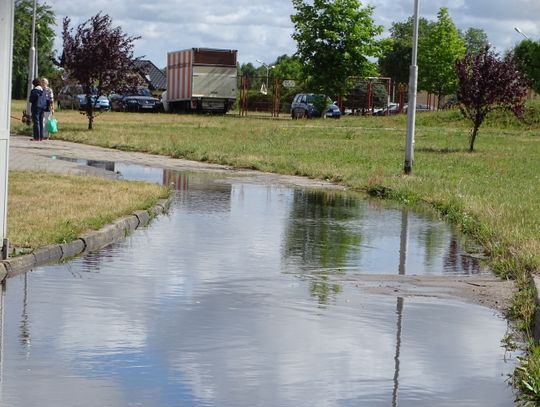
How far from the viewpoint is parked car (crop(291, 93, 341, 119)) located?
6931 centimetres

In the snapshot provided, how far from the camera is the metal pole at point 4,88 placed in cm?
1131

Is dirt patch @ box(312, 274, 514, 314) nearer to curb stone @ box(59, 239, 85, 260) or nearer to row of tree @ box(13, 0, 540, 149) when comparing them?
curb stone @ box(59, 239, 85, 260)

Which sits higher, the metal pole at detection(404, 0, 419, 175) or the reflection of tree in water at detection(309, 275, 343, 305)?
the metal pole at detection(404, 0, 419, 175)

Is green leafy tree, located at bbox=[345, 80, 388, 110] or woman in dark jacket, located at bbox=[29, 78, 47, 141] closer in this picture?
woman in dark jacket, located at bbox=[29, 78, 47, 141]

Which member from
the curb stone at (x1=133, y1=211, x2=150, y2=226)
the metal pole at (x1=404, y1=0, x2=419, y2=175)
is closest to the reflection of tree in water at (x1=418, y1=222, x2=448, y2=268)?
the curb stone at (x1=133, y1=211, x2=150, y2=226)

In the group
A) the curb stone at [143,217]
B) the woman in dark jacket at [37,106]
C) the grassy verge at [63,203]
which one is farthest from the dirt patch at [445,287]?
the woman in dark jacket at [37,106]

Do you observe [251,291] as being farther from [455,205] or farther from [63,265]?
[455,205]

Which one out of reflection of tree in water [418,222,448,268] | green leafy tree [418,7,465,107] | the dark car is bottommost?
reflection of tree in water [418,222,448,268]

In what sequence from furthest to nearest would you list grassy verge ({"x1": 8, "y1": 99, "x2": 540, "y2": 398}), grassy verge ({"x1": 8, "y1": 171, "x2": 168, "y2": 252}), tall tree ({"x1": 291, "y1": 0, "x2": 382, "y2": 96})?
1. tall tree ({"x1": 291, "y1": 0, "x2": 382, "y2": 96})
2. grassy verge ({"x1": 8, "y1": 99, "x2": 540, "y2": 398})
3. grassy verge ({"x1": 8, "y1": 171, "x2": 168, "y2": 252})

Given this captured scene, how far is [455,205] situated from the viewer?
19.9 meters

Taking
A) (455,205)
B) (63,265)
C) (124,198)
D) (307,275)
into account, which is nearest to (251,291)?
(307,275)

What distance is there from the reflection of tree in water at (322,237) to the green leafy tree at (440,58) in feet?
244

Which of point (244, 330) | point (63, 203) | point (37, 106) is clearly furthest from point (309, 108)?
point (244, 330)

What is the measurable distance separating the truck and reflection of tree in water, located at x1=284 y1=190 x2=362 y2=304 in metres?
47.2
